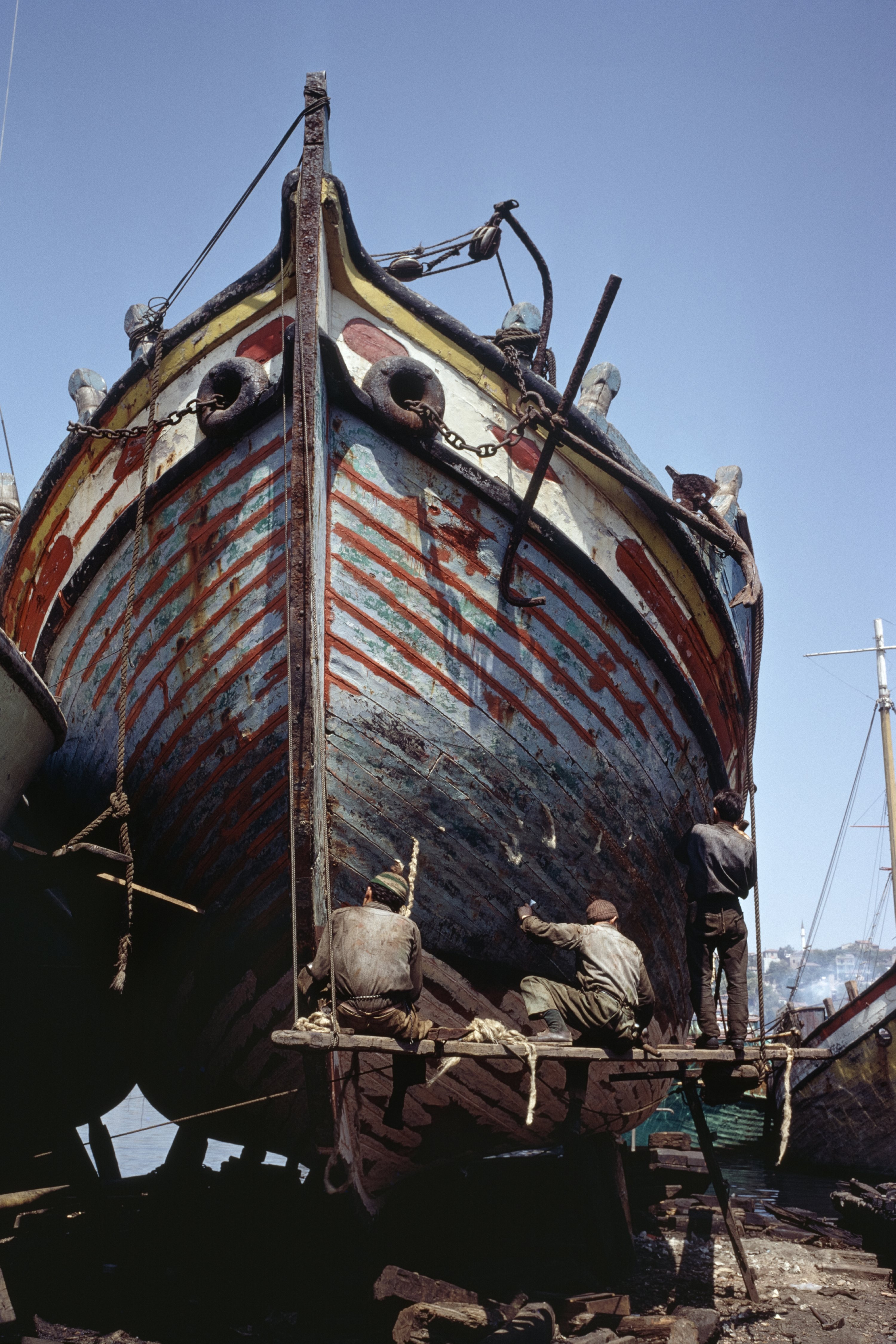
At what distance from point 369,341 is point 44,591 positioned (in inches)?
96.6

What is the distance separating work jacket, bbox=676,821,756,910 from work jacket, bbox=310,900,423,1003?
1.61m

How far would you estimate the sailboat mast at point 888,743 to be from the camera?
64.0 ft

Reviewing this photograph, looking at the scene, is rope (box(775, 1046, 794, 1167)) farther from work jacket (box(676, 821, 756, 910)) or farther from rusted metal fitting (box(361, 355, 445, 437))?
rusted metal fitting (box(361, 355, 445, 437))

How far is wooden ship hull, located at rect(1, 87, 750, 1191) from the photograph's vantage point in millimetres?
4434

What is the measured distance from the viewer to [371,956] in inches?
154

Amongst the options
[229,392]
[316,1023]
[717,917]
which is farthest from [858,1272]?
[229,392]

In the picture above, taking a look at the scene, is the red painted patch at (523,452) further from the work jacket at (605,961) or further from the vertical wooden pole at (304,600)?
the work jacket at (605,961)

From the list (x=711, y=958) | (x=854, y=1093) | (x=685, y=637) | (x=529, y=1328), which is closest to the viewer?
(x=529, y=1328)

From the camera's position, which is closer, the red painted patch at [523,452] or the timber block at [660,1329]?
the timber block at [660,1329]

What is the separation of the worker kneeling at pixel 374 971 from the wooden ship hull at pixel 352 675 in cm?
22

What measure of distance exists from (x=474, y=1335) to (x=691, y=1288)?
2.10 m

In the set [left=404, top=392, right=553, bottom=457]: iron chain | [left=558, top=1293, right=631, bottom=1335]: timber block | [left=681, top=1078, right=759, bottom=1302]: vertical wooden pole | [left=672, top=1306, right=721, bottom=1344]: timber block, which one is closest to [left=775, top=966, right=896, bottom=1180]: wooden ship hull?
[left=681, top=1078, right=759, bottom=1302]: vertical wooden pole

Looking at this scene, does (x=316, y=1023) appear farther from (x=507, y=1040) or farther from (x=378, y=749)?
(x=378, y=749)

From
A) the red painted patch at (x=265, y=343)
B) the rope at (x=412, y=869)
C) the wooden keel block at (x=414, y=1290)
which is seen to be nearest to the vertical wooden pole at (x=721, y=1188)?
the wooden keel block at (x=414, y=1290)
